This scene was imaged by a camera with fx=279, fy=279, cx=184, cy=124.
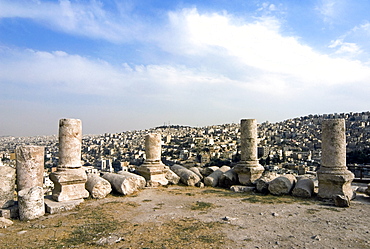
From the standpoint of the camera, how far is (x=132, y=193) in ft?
30.1

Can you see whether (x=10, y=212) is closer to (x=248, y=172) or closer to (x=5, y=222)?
(x=5, y=222)

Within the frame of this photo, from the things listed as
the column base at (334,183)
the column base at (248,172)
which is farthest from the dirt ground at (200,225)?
the column base at (248,172)

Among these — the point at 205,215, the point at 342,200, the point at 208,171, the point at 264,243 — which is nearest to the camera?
the point at 264,243

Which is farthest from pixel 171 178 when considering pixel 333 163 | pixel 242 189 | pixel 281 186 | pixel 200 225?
pixel 333 163

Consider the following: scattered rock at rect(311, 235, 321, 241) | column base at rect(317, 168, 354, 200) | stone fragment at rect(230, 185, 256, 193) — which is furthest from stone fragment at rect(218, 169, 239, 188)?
scattered rock at rect(311, 235, 321, 241)

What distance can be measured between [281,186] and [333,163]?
66.5 inches

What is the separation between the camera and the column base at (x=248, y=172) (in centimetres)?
1037

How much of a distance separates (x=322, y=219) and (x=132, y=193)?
5.67 metres

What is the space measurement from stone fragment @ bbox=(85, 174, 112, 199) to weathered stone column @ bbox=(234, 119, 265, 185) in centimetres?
485

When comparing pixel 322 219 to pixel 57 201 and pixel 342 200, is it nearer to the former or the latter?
pixel 342 200

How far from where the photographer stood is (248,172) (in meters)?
10.4

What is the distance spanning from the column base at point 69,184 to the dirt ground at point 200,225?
19.4 inches

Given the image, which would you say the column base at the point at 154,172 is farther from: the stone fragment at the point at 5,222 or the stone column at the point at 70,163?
the stone fragment at the point at 5,222

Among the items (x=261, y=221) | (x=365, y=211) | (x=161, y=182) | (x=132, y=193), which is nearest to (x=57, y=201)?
(x=132, y=193)
